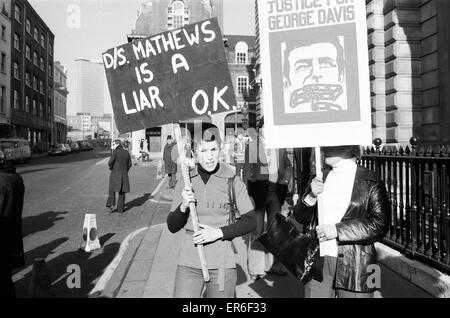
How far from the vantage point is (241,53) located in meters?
52.5

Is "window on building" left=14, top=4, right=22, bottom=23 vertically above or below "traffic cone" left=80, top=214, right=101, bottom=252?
above

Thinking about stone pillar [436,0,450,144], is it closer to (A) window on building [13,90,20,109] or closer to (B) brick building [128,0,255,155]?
(B) brick building [128,0,255,155]

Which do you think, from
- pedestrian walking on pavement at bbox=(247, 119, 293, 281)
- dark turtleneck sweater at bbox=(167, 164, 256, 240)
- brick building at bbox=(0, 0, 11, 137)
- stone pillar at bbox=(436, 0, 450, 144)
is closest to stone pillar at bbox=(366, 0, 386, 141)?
stone pillar at bbox=(436, 0, 450, 144)

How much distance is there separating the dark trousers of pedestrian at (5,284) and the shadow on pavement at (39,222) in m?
4.42

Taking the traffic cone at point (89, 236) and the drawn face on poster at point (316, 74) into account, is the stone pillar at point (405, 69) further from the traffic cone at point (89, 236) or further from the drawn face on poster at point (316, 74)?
the drawn face on poster at point (316, 74)

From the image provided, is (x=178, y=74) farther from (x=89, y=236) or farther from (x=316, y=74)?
(x=89, y=236)

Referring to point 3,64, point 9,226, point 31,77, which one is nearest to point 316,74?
point 9,226

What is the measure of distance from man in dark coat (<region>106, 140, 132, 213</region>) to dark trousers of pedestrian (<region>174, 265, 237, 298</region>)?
7728 mm

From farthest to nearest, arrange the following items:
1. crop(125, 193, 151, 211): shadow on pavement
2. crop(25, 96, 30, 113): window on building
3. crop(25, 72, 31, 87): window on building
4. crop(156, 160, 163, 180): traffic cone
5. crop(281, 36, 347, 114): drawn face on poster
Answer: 1. crop(25, 72, 31, 87): window on building
2. crop(25, 96, 30, 113): window on building
3. crop(156, 160, 163, 180): traffic cone
4. crop(125, 193, 151, 211): shadow on pavement
5. crop(281, 36, 347, 114): drawn face on poster

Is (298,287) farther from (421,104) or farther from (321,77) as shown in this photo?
(421,104)

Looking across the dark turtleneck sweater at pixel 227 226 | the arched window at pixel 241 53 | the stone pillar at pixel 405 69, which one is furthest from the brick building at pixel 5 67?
the dark turtleneck sweater at pixel 227 226

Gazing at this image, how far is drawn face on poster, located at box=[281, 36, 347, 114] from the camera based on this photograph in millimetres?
2961

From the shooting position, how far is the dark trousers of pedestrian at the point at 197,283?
9.07 feet

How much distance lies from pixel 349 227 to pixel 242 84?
1919 inches
